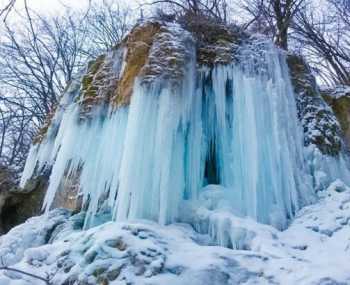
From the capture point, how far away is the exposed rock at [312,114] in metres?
6.69

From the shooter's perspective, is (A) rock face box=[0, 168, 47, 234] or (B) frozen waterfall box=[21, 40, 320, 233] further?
(A) rock face box=[0, 168, 47, 234]

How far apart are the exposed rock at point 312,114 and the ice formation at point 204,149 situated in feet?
0.80

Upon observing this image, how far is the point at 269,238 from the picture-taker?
4.98 metres

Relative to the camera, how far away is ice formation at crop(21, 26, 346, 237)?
561 centimetres

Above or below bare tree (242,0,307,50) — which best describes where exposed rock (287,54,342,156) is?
below

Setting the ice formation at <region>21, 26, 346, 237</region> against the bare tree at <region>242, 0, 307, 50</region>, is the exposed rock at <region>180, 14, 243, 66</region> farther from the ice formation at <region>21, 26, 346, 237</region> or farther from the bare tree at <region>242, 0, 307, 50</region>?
the bare tree at <region>242, 0, 307, 50</region>

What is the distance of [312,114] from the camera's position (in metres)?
7.04

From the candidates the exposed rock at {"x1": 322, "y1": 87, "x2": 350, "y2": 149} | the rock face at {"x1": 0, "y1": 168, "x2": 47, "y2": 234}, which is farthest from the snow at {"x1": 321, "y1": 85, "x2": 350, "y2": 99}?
the rock face at {"x1": 0, "y1": 168, "x2": 47, "y2": 234}

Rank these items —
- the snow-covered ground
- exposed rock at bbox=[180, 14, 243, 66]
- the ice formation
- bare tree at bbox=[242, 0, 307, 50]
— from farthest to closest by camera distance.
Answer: bare tree at bbox=[242, 0, 307, 50] → exposed rock at bbox=[180, 14, 243, 66] → the ice formation → the snow-covered ground

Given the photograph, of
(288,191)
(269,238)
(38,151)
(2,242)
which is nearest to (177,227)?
(269,238)

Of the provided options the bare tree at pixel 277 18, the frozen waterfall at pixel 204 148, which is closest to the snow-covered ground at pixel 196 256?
the frozen waterfall at pixel 204 148

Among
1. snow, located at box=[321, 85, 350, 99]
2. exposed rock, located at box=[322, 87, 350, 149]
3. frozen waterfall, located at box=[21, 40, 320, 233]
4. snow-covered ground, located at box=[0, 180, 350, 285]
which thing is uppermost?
snow, located at box=[321, 85, 350, 99]

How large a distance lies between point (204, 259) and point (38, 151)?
5.13 m

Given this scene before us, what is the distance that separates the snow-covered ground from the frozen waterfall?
376 mm
